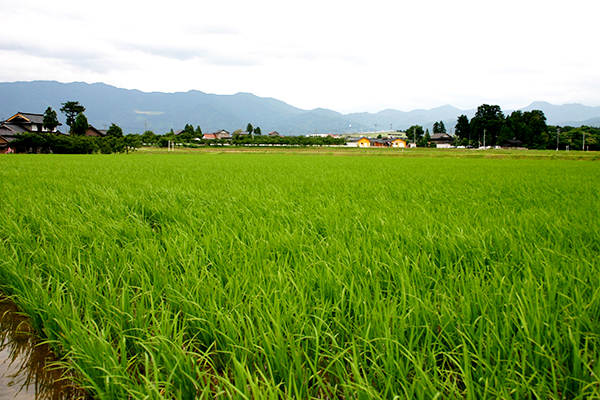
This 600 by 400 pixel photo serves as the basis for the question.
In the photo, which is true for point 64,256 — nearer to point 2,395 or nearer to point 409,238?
point 2,395

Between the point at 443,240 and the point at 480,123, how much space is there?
8262 cm

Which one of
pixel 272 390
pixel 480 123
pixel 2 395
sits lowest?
pixel 2 395

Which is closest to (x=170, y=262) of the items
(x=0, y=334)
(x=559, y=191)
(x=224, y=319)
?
(x=0, y=334)

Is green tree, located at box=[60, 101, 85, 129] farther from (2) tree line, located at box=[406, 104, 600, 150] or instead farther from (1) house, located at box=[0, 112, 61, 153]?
(2) tree line, located at box=[406, 104, 600, 150]

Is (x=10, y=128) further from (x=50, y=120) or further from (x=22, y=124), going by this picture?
(x=50, y=120)

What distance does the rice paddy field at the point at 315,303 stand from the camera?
1.12 metres

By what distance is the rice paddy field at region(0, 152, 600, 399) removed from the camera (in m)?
1.12

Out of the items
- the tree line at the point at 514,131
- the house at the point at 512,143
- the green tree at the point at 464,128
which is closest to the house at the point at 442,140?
the green tree at the point at 464,128

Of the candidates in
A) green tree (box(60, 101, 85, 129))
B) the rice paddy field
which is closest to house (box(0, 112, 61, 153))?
green tree (box(60, 101, 85, 129))

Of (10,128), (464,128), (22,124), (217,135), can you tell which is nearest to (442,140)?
(464,128)

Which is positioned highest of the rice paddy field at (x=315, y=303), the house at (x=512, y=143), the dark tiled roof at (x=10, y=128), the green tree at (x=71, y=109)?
the green tree at (x=71, y=109)

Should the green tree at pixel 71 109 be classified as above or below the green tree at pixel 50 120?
above

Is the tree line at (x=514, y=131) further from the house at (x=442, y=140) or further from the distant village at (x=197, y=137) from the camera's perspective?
the house at (x=442, y=140)

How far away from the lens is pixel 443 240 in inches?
99.8
